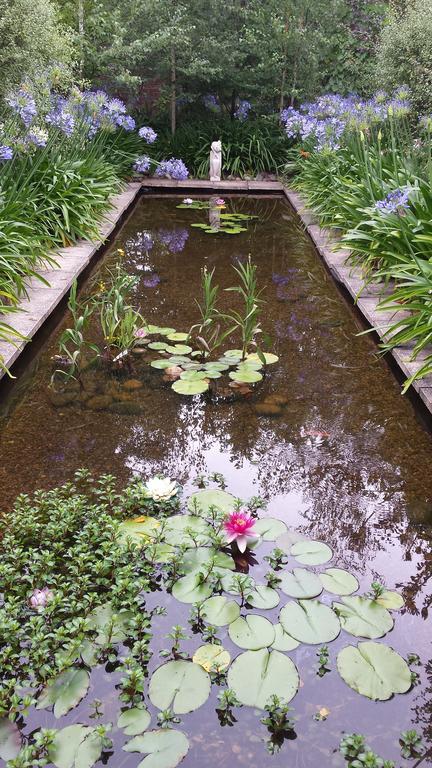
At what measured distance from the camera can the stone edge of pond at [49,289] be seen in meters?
3.83

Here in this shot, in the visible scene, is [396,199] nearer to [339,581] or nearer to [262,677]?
[339,581]

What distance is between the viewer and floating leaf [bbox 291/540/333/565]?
2.35m

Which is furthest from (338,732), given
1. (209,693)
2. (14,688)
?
(14,688)

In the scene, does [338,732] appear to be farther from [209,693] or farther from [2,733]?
[2,733]

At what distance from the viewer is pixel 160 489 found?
8.45 feet

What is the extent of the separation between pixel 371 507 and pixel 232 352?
1648mm

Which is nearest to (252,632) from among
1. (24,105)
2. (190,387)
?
(190,387)

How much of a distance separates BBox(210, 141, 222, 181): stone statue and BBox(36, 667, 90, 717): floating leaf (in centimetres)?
924

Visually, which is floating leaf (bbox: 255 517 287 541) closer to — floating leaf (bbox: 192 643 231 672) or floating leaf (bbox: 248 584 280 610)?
floating leaf (bbox: 248 584 280 610)

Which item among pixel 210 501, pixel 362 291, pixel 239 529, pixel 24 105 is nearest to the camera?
pixel 239 529

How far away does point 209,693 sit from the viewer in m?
1.80

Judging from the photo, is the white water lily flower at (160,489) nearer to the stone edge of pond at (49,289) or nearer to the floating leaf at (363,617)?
the floating leaf at (363,617)

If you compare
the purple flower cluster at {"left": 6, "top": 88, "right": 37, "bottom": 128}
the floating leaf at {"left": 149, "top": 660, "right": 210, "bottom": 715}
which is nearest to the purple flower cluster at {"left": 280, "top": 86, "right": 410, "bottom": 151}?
the purple flower cluster at {"left": 6, "top": 88, "right": 37, "bottom": 128}

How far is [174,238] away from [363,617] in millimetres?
5556
